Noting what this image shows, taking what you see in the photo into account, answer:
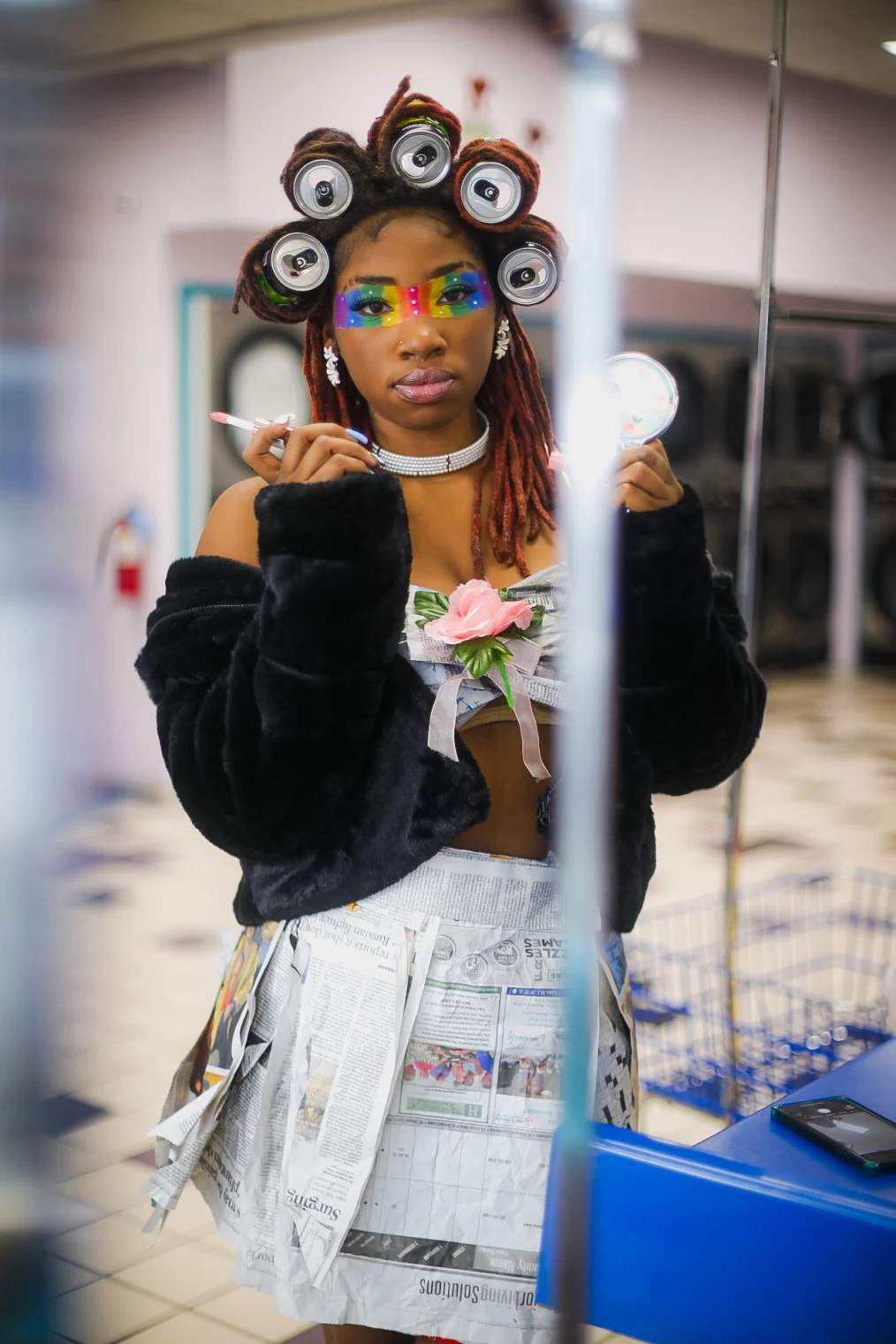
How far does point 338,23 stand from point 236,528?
1.54 ft

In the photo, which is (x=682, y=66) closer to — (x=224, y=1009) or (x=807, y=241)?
(x=807, y=241)

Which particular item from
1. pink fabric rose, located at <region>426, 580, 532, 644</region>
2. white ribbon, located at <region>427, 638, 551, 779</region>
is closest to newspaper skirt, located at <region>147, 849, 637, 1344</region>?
white ribbon, located at <region>427, 638, 551, 779</region>

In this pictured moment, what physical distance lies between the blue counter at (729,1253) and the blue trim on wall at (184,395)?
4587mm

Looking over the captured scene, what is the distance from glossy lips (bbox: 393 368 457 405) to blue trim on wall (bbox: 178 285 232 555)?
4.11 metres

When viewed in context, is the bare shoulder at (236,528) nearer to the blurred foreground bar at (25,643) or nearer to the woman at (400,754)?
the woman at (400,754)

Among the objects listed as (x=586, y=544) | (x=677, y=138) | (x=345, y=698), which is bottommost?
(x=345, y=698)

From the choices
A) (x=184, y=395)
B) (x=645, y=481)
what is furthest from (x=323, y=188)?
(x=184, y=395)

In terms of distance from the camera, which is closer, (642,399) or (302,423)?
(642,399)

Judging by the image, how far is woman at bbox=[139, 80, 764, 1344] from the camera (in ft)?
3.90

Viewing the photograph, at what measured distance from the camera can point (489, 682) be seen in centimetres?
130

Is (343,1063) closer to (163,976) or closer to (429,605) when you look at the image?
(429,605)

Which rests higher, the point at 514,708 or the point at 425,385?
the point at 425,385

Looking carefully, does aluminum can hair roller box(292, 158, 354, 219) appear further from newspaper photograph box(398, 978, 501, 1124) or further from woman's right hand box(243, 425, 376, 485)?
newspaper photograph box(398, 978, 501, 1124)

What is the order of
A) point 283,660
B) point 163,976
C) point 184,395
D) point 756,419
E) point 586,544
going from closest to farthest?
point 586,544 < point 283,660 < point 756,419 < point 163,976 < point 184,395
